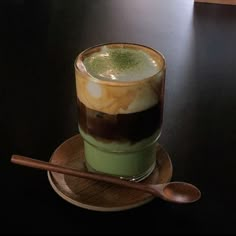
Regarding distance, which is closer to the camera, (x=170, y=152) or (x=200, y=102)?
(x=170, y=152)

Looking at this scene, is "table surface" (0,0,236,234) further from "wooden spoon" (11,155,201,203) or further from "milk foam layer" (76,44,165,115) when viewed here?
"milk foam layer" (76,44,165,115)

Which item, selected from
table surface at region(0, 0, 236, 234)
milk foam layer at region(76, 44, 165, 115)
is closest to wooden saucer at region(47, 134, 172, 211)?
table surface at region(0, 0, 236, 234)

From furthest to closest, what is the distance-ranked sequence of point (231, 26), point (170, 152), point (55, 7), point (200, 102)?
point (55, 7)
point (231, 26)
point (200, 102)
point (170, 152)

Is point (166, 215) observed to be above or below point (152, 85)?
below

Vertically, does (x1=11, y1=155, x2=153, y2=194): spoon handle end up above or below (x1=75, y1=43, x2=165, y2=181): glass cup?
below

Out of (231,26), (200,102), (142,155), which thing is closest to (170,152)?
(142,155)

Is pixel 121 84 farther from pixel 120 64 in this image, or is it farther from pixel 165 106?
pixel 165 106

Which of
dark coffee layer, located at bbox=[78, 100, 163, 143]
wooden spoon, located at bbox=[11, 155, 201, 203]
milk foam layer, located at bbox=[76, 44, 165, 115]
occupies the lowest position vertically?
wooden spoon, located at bbox=[11, 155, 201, 203]

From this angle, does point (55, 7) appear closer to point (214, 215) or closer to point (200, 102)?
point (200, 102)
